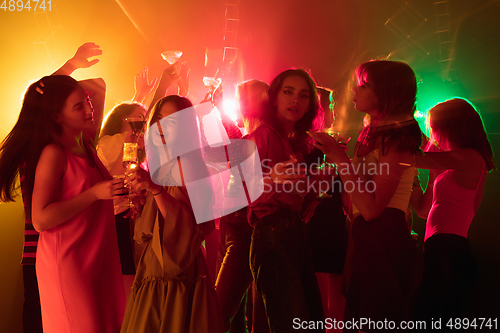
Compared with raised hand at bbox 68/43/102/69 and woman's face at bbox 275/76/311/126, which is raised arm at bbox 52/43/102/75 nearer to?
raised hand at bbox 68/43/102/69

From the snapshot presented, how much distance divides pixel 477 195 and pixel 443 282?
62 cm

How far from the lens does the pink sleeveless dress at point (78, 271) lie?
132 centimetres

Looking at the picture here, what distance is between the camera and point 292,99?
1.67 m

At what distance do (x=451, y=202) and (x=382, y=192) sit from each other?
0.74 metres

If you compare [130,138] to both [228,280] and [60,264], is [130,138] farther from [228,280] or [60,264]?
[228,280]

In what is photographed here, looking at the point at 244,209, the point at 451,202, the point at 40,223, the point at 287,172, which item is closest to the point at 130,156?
the point at 40,223

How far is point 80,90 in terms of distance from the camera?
148 centimetres

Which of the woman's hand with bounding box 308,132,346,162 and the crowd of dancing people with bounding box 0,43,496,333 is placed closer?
the crowd of dancing people with bounding box 0,43,496,333

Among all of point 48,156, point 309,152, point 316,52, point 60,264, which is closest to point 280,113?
point 309,152

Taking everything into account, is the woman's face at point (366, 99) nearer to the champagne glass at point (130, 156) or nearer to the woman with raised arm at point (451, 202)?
the woman with raised arm at point (451, 202)

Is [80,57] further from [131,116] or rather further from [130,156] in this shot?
[130,156]

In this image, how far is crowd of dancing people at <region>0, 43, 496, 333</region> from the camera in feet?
4.30

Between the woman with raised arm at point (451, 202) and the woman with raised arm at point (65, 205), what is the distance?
168 centimetres

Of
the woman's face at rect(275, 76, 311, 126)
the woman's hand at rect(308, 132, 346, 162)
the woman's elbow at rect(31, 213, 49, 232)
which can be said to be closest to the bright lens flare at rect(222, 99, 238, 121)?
the woman's face at rect(275, 76, 311, 126)
